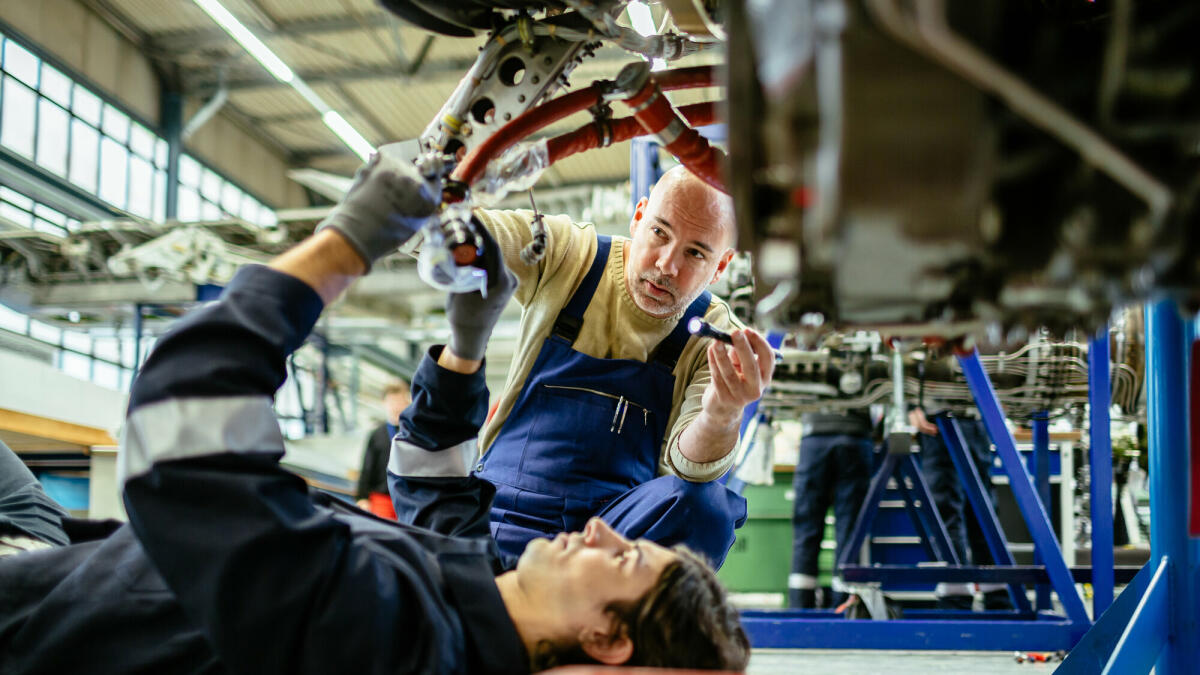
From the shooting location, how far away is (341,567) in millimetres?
1076

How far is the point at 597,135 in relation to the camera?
54.9 inches

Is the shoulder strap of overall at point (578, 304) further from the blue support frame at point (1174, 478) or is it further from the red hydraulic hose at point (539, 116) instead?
the blue support frame at point (1174, 478)

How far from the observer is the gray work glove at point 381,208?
111 cm

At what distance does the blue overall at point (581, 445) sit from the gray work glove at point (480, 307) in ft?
1.89

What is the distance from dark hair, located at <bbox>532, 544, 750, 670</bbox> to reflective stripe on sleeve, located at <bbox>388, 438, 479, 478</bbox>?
390 millimetres

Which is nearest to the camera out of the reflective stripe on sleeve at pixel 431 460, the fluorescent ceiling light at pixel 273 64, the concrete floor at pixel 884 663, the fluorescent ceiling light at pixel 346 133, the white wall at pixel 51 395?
the reflective stripe on sleeve at pixel 431 460

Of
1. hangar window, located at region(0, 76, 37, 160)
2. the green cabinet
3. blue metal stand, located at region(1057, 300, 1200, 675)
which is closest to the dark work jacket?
blue metal stand, located at region(1057, 300, 1200, 675)

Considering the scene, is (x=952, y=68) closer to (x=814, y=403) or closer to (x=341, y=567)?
(x=341, y=567)

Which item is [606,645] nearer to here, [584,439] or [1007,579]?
[584,439]

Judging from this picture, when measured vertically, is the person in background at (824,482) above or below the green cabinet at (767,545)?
above

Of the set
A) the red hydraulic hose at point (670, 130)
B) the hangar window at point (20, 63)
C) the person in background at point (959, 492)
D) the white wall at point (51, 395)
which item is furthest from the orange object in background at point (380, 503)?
the hangar window at point (20, 63)

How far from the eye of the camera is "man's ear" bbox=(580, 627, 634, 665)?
4.18ft

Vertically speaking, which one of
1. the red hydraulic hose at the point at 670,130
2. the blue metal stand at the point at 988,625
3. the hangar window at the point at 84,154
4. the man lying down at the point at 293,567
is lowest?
the blue metal stand at the point at 988,625

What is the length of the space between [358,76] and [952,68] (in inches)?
432
